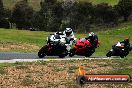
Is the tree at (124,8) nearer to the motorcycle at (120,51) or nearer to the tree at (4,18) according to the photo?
the tree at (4,18)

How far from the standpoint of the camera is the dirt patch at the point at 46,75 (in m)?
17.0

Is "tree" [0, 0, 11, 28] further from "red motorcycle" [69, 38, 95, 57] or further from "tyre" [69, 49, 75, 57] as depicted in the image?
"tyre" [69, 49, 75, 57]

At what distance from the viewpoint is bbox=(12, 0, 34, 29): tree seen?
288ft

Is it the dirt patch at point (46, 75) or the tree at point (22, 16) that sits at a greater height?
the dirt patch at point (46, 75)

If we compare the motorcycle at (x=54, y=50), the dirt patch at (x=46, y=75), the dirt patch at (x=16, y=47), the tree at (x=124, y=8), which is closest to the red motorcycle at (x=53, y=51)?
the motorcycle at (x=54, y=50)

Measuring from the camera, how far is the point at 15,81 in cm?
1742

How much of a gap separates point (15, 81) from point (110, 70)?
210 inches

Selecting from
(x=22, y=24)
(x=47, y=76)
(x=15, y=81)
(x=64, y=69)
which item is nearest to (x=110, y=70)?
(x=64, y=69)

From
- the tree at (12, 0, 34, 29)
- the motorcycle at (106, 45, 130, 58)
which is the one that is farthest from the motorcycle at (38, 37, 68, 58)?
the tree at (12, 0, 34, 29)

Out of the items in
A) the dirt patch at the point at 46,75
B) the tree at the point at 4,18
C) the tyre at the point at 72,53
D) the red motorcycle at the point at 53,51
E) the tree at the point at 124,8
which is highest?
the dirt patch at the point at 46,75

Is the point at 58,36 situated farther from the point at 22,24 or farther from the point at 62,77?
the point at 22,24

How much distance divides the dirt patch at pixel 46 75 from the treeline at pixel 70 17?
6443 cm

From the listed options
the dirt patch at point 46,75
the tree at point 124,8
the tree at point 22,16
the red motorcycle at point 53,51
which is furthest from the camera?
the tree at point 124,8

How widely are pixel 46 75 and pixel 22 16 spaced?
234 feet
